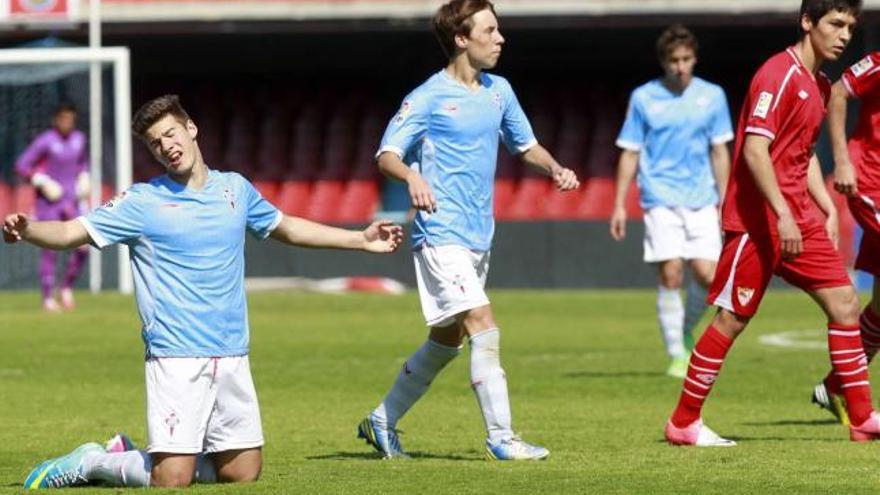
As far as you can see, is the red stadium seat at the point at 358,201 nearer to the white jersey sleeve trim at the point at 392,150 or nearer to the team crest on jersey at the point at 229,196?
the white jersey sleeve trim at the point at 392,150

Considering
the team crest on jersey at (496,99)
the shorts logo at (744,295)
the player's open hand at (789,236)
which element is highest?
the team crest on jersey at (496,99)

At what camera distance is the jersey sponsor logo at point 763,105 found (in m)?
9.68

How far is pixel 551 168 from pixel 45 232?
2717mm

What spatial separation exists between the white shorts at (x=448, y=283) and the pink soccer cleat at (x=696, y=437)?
1137 mm

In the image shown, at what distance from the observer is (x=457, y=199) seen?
981 cm

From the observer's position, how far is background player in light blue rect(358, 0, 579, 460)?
9688 mm

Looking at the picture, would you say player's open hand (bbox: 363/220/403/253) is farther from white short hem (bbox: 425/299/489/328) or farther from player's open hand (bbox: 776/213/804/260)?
player's open hand (bbox: 776/213/804/260)

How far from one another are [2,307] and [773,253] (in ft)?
52.9

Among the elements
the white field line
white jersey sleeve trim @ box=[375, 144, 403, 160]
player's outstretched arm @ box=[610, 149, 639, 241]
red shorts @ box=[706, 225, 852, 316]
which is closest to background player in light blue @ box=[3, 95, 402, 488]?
white jersey sleeve trim @ box=[375, 144, 403, 160]

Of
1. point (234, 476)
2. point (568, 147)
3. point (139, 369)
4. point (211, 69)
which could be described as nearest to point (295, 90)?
point (211, 69)

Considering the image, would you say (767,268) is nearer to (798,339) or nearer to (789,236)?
(789,236)

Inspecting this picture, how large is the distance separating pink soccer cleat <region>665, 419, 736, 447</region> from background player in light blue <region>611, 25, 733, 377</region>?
4.71 meters

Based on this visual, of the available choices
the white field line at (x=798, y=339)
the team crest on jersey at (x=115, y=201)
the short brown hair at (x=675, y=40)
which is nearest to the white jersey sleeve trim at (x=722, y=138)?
the short brown hair at (x=675, y=40)

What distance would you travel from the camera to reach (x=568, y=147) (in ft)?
105
